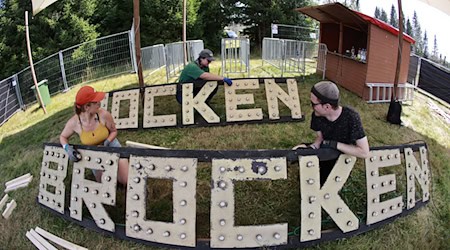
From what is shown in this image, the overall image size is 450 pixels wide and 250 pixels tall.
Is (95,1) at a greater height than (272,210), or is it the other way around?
(95,1)

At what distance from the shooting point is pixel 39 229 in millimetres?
3396

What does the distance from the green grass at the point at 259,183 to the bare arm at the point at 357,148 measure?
83 centimetres

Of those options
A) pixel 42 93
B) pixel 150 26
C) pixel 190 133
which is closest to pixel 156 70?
pixel 42 93

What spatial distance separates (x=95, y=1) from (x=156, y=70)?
7.56 m

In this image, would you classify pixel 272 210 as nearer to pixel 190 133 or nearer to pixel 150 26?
pixel 190 133

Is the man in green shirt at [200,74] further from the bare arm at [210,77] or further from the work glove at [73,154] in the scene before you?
the work glove at [73,154]

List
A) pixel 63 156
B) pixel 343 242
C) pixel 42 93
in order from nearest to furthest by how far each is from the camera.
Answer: pixel 343 242
pixel 63 156
pixel 42 93

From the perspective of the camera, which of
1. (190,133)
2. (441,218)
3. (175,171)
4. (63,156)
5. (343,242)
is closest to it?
(175,171)

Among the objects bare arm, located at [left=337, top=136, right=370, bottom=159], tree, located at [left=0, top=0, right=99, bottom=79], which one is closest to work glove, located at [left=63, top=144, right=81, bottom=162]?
bare arm, located at [left=337, top=136, right=370, bottom=159]

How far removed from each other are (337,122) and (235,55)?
716 centimetres

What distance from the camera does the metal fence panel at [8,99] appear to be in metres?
9.27

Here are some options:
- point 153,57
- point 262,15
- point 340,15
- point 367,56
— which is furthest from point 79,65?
point 262,15

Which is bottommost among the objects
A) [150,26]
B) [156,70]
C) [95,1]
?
[156,70]

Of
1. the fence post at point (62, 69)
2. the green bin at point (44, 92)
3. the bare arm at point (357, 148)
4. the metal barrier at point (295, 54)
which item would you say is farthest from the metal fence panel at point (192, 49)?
the bare arm at point (357, 148)
